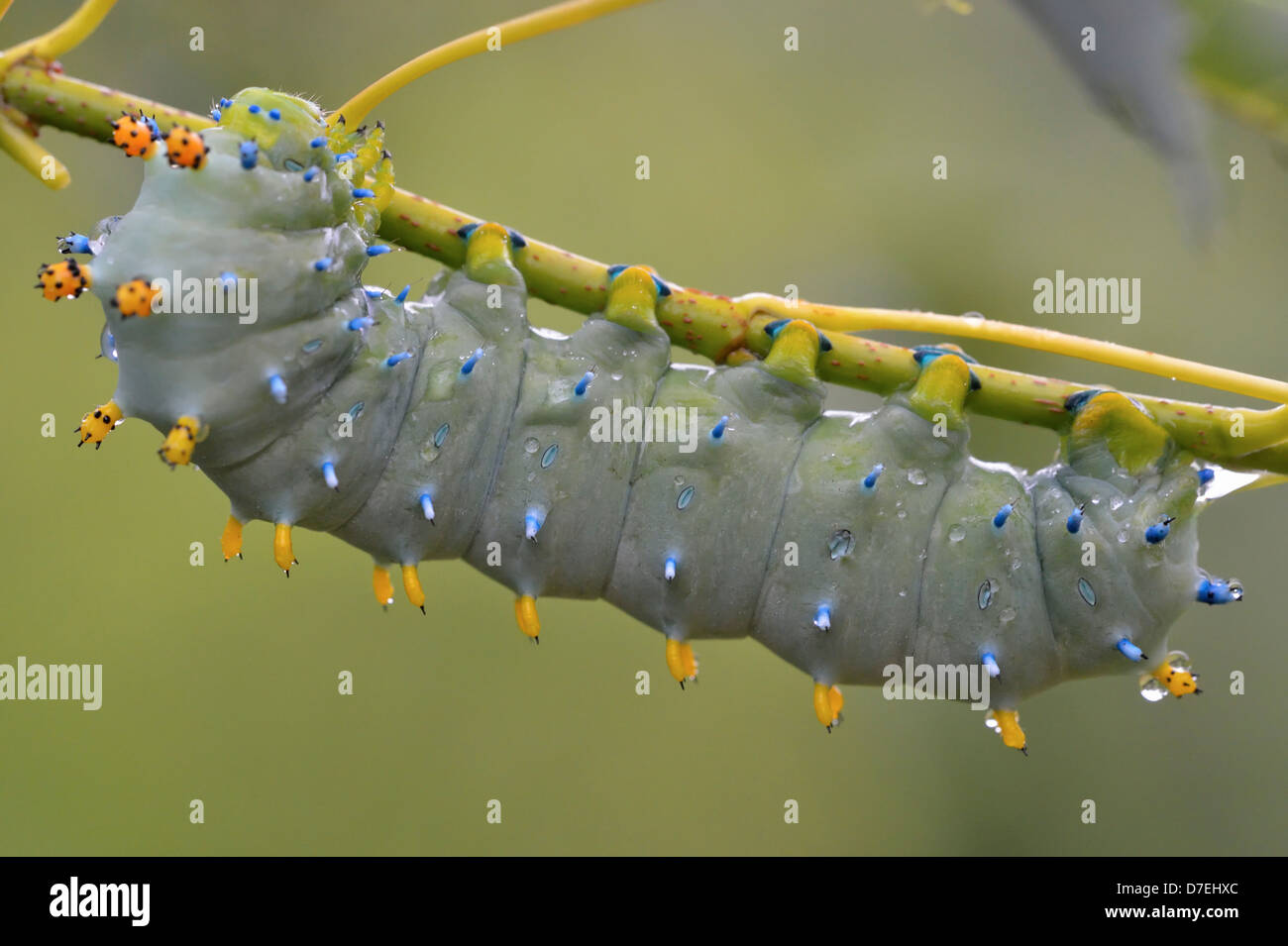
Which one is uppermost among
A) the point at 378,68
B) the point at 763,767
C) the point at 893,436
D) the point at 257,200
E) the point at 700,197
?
the point at 378,68

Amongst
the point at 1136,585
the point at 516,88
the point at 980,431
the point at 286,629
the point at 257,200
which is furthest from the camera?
the point at 516,88

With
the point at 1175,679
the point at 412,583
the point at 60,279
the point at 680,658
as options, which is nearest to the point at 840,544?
the point at 680,658

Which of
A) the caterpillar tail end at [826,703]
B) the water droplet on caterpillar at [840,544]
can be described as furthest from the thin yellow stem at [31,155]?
the caterpillar tail end at [826,703]

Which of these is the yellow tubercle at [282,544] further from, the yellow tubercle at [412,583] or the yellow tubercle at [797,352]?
the yellow tubercle at [797,352]

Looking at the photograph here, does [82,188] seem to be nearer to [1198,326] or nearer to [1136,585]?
[1136,585]

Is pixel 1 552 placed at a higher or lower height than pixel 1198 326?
lower

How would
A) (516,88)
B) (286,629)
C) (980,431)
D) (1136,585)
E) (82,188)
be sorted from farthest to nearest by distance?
(516,88), (286,629), (980,431), (82,188), (1136,585)

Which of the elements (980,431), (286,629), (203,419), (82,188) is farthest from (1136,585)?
(286,629)

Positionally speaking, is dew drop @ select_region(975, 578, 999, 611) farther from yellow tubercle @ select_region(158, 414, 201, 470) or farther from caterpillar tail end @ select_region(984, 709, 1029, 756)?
yellow tubercle @ select_region(158, 414, 201, 470)
